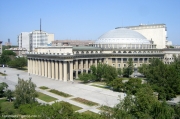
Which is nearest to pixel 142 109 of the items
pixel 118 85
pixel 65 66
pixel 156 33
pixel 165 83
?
pixel 165 83

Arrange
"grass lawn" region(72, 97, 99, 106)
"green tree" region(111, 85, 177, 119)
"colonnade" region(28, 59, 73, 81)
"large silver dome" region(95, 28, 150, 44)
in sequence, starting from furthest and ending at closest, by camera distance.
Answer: "large silver dome" region(95, 28, 150, 44), "colonnade" region(28, 59, 73, 81), "grass lawn" region(72, 97, 99, 106), "green tree" region(111, 85, 177, 119)

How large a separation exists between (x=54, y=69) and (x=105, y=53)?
23.5m

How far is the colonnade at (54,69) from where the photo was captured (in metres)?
63.8

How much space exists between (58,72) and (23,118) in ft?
127

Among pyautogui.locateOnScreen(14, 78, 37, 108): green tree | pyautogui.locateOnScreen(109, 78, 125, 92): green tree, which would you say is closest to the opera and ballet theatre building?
pyautogui.locateOnScreen(109, 78, 125, 92): green tree

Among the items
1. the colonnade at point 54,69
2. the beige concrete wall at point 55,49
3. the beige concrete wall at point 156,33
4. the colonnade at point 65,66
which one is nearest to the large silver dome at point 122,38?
the beige concrete wall at point 156,33

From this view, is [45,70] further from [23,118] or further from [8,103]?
[23,118]

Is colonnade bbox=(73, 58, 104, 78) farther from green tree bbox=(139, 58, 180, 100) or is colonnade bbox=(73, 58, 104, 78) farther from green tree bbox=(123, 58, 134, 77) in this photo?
green tree bbox=(139, 58, 180, 100)

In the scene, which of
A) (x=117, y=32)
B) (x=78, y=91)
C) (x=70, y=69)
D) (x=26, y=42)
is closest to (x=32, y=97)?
(x=78, y=91)

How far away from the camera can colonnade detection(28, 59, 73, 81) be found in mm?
63756

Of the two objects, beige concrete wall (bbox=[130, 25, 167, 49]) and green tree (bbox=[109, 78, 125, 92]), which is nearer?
green tree (bbox=[109, 78, 125, 92])

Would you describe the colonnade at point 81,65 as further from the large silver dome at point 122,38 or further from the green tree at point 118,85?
the green tree at point 118,85

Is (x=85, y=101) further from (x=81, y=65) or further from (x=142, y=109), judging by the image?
(x=81, y=65)

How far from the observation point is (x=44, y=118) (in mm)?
23219
